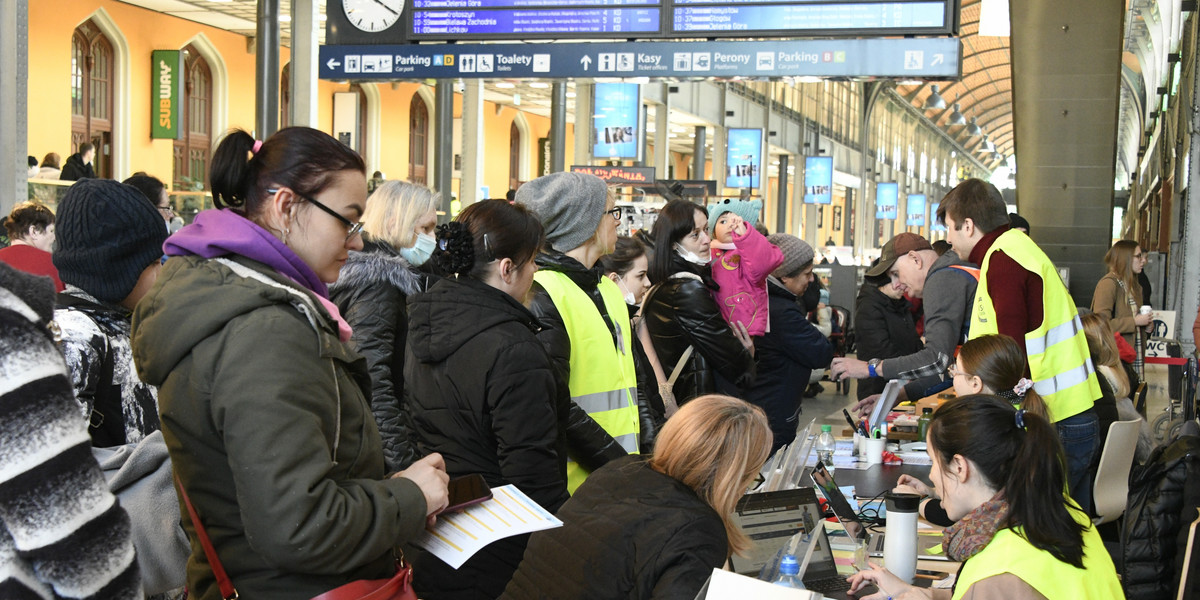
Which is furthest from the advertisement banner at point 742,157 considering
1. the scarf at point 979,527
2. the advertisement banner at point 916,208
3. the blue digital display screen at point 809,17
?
the scarf at point 979,527

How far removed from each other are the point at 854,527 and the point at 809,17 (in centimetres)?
503

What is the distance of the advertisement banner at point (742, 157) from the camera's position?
26.1m

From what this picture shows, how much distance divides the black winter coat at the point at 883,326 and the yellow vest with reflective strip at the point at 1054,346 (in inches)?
79.1

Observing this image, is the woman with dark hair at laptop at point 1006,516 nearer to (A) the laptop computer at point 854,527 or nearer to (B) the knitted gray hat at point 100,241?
(A) the laptop computer at point 854,527

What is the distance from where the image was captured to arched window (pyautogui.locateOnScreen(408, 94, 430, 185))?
87.2 feet

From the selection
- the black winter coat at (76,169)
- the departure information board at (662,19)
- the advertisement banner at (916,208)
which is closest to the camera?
the departure information board at (662,19)

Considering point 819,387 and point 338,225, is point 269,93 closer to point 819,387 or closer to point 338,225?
point 819,387

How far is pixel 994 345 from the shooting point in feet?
12.6

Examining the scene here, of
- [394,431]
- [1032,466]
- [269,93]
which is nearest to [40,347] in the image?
[1032,466]

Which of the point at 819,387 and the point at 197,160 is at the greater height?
the point at 197,160

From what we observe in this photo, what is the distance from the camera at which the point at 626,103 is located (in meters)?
18.0

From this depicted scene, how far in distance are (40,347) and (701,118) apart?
84.5 feet

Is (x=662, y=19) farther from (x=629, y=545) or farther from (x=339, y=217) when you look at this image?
(x=339, y=217)

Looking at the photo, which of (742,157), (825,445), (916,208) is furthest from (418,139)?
(916,208)
